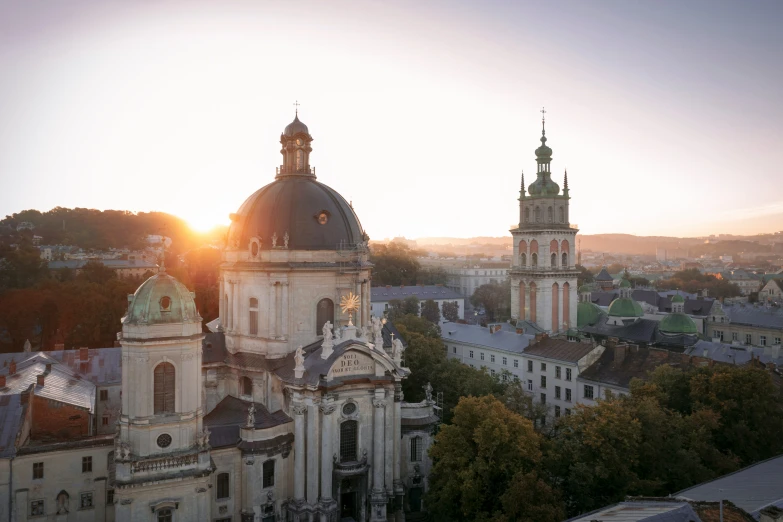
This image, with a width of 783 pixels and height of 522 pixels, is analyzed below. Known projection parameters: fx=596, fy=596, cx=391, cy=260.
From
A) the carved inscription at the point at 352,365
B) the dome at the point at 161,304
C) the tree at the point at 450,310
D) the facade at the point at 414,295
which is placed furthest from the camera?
the tree at the point at 450,310

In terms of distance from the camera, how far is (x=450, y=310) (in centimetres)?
10938

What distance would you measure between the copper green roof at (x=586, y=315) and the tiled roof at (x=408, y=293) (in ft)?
101

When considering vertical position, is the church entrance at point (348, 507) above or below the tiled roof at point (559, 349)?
below

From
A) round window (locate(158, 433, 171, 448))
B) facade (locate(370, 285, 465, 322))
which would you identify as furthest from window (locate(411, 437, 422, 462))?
facade (locate(370, 285, 465, 322))

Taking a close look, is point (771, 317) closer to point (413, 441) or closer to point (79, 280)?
point (413, 441)

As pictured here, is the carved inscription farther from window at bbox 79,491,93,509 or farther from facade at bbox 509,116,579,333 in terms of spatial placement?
facade at bbox 509,116,579,333

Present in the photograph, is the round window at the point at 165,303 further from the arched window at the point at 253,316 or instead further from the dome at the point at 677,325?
the dome at the point at 677,325

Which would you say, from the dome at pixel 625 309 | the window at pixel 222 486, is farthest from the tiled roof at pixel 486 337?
the window at pixel 222 486

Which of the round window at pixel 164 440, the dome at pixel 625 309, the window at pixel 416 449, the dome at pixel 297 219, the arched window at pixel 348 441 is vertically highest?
the dome at pixel 297 219

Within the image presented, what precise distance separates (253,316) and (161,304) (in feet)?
31.4

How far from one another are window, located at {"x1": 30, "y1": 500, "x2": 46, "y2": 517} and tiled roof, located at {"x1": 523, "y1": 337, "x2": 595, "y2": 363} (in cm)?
4158

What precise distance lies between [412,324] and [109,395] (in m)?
33.8

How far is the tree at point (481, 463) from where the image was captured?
2984 centimetres

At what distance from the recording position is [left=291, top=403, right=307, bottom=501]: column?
110 ft
